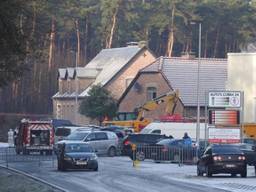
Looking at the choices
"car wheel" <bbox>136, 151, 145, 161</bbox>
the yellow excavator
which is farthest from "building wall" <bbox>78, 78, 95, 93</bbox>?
"car wheel" <bbox>136, 151, 145, 161</bbox>

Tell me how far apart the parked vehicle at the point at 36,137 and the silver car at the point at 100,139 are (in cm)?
138

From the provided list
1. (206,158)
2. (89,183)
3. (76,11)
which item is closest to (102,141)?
(206,158)

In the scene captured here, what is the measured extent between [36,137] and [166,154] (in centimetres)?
1134

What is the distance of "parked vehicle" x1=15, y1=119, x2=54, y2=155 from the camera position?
60.0 meters

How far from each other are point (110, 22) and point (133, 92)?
2640 cm

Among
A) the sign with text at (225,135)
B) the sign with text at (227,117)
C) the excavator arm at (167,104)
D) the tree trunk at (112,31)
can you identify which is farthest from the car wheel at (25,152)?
the tree trunk at (112,31)

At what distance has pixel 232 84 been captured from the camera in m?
82.4

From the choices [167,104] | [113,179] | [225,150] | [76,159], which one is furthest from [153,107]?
[113,179]

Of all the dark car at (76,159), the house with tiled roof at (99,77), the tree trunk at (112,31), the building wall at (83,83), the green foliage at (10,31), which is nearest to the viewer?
the green foliage at (10,31)

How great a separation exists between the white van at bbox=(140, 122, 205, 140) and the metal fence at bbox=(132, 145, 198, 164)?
1187cm

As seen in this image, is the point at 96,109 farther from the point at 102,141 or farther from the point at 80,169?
the point at 80,169

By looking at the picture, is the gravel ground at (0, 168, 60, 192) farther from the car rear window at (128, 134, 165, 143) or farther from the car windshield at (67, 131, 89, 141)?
the car rear window at (128, 134, 165, 143)

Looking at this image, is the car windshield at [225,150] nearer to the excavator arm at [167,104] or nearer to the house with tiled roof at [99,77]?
the excavator arm at [167,104]

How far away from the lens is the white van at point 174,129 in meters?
67.2
